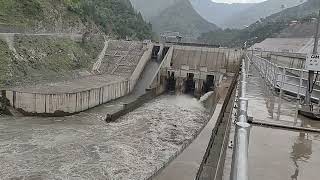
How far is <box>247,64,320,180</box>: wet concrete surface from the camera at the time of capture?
582 centimetres

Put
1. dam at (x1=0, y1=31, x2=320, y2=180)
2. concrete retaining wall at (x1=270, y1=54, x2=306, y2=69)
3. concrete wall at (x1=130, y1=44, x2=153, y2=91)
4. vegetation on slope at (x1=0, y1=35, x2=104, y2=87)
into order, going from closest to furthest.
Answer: dam at (x1=0, y1=31, x2=320, y2=180) < vegetation on slope at (x1=0, y1=35, x2=104, y2=87) < concrete retaining wall at (x1=270, y1=54, x2=306, y2=69) < concrete wall at (x1=130, y1=44, x2=153, y2=91)

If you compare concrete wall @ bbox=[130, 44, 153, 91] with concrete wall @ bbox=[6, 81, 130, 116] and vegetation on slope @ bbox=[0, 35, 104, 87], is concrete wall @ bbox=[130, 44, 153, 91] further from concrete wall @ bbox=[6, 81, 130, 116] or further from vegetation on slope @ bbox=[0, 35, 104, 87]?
concrete wall @ bbox=[6, 81, 130, 116]

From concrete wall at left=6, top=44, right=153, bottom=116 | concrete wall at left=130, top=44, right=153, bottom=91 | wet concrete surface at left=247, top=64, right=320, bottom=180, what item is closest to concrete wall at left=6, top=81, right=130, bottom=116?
concrete wall at left=6, top=44, right=153, bottom=116

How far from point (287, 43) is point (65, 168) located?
57.0 metres

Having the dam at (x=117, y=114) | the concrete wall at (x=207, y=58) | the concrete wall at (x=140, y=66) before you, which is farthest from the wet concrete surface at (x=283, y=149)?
the concrete wall at (x=207, y=58)

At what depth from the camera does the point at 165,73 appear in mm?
43344

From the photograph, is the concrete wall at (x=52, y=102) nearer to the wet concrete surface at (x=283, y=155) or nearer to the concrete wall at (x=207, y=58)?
the concrete wall at (x=207, y=58)

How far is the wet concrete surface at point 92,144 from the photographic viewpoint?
16.7m

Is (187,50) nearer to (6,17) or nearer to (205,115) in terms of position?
(205,115)

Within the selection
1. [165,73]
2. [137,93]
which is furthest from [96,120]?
[165,73]

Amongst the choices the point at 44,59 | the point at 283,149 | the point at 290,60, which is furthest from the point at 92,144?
the point at 290,60

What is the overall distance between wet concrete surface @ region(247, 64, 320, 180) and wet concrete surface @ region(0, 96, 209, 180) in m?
8.07

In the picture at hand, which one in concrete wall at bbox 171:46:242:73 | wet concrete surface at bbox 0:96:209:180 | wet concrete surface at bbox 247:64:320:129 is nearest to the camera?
wet concrete surface at bbox 247:64:320:129

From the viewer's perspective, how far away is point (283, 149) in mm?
7027
